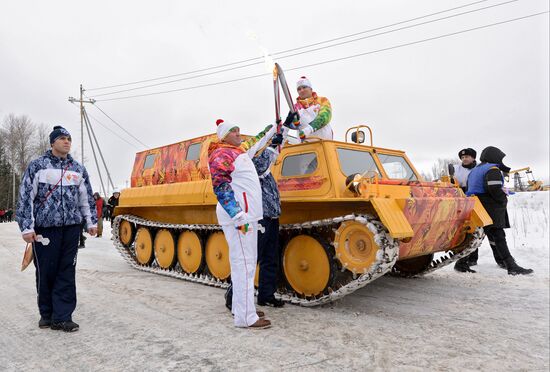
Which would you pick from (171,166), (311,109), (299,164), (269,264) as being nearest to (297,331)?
(269,264)

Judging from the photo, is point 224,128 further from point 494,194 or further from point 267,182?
point 494,194

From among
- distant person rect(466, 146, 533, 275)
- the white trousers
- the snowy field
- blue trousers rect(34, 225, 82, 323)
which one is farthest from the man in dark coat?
blue trousers rect(34, 225, 82, 323)

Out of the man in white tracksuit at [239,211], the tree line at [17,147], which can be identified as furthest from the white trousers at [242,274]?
the tree line at [17,147]

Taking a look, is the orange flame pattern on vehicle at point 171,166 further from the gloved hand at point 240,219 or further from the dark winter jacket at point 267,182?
the gloved hand at point 240,219

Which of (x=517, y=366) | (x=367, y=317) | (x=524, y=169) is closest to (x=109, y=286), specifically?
(x=367, y=317)

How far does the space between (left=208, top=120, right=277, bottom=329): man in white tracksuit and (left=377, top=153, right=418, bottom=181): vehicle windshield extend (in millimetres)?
2658

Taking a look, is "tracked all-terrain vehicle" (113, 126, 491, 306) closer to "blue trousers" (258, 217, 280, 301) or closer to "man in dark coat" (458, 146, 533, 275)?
"blue trousers" (258, 217, 280, 301)

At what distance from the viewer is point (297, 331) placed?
4012mm

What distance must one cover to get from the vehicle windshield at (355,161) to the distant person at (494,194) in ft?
8.70

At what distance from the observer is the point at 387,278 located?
695 centimetres

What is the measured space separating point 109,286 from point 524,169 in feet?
98.3

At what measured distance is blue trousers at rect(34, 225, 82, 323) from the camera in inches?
160

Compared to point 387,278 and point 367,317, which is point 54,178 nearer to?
point 367,317

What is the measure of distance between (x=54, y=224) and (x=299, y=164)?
3.04 meters
